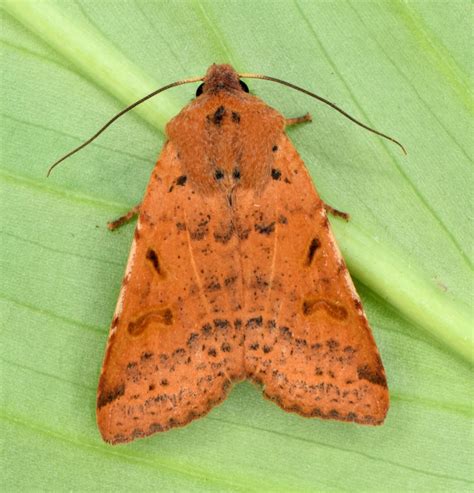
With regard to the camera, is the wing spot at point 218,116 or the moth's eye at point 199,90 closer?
the wing spot at point 218,116

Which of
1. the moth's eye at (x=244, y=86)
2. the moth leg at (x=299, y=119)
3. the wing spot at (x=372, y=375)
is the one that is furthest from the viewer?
the moth leg at (x=299, y=119)

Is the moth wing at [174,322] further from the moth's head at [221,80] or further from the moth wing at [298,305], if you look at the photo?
the moth's head at [221,80]

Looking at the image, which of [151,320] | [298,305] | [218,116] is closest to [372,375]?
[298,305]

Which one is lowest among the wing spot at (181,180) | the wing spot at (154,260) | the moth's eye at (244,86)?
the wing spot at (154,260)

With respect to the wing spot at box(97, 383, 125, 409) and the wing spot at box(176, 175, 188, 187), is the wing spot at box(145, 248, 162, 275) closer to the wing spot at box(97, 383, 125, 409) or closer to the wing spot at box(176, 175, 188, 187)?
the wing spot at box(176, 175, 188, 187)

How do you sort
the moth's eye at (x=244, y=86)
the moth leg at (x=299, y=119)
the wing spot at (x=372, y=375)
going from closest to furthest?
the wing spot at (x=372, y=375) → the moth's eye at (x=244, y=86) → the moth leg at (x=299, y=119)

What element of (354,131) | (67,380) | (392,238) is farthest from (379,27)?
(67,380)

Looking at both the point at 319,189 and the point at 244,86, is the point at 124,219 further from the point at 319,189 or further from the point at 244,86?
the point at 319,189

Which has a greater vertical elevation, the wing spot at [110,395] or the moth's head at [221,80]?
the moth's head at [221,80]

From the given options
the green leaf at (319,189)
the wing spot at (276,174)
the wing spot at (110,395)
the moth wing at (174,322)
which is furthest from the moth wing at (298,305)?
the wing spot at (110,395)
